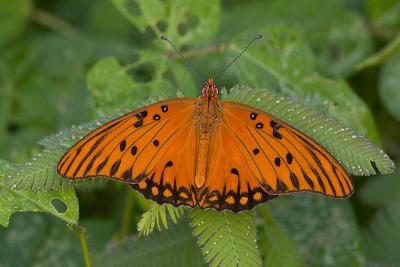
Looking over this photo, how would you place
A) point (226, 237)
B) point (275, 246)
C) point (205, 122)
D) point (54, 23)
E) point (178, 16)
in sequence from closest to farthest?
point (226, 237) → point (205, 122) → point (275, 246) → point (178, 16) → point (54, 23)

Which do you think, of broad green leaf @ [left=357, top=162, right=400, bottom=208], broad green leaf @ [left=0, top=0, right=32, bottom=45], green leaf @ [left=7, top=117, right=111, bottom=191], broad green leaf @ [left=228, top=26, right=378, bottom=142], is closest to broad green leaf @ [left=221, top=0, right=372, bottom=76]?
broad green leaf @ [left=357, top=162, right=400, bottom=208]

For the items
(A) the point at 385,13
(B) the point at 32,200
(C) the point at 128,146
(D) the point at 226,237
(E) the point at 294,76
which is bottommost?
(D) the point at 226,237

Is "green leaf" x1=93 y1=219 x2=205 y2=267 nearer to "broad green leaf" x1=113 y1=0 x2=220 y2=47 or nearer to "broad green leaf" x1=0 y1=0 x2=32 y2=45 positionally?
"broad green leaf" x1=113 y1=0 x2=220 y2=47

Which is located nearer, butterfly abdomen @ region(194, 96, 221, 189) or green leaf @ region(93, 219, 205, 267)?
butterfly abdomen @ region(194, 96, 221, 189)

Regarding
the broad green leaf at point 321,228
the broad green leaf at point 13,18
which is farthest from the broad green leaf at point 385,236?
the broad green leaf at point 13,18

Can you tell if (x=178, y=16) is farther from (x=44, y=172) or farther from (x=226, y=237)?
(x=226, y=237)

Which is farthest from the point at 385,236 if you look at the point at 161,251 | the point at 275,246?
the point at 161,251

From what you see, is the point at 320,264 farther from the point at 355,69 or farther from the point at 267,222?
the point at 355,69
